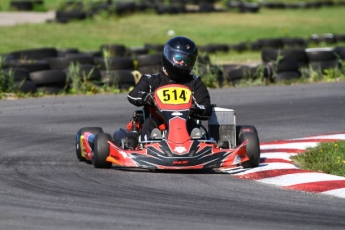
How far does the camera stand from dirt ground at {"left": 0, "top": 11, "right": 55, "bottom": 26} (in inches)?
983

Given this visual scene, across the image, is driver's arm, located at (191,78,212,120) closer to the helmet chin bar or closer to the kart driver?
the kart driver

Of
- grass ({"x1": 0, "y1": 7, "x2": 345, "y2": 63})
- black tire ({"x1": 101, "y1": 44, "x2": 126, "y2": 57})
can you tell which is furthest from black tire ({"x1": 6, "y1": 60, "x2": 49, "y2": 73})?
grass ({"x1": 0, "y1": 7, "x2": 345, "y2": 63})

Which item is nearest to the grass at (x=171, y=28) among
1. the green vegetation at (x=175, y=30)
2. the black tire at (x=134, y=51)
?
the green vegetation at (x=175, y=30)

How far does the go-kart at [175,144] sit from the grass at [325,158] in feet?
1.71

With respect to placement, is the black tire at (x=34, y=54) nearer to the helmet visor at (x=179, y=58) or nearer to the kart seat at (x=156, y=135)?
the helmet visor at (x=179, y=58)

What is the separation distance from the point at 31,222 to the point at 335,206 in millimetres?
1991

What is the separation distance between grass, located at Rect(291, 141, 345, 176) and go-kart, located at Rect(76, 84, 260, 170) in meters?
0.52

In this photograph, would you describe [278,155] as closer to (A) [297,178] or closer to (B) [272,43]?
(A) [297,178]

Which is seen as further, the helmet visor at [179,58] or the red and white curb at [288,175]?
the helmet visor at [179,58]

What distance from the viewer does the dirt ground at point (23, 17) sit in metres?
25.0

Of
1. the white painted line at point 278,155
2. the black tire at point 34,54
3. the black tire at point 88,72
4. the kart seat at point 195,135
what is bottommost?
the white painted line at point 278,155

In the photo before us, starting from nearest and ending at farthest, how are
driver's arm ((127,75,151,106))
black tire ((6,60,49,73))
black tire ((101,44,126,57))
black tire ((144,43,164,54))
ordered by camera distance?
driver's arm ((127,75,151,106)) < black tire ((6,60,49,73)) < black tire ((101,44,126,57)) < black tire ((144,43,164,54))

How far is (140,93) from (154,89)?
0.62 feet

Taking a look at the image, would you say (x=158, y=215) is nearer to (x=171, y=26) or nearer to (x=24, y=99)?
(x=24, y=99)
